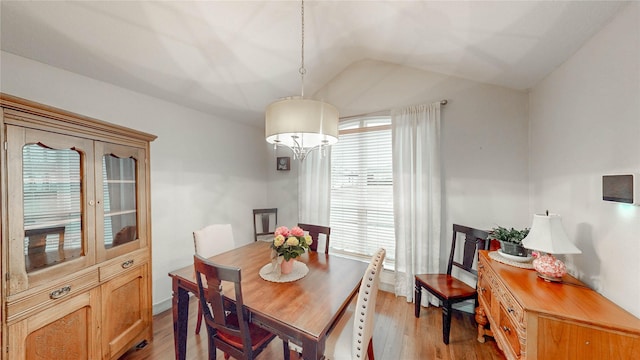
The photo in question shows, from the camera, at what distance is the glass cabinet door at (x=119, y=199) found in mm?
1568

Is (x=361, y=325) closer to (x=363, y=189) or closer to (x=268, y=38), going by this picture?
(x=363, y=189)

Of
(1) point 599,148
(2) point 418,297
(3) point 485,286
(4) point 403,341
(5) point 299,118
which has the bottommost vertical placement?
(4) point 403,341

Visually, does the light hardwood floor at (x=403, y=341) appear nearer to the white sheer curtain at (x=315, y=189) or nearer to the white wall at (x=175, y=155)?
the white wall at (x=175, y=155)

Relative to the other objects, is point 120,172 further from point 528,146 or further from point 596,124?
point 528,146

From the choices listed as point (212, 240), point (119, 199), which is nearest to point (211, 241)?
point (212, 240)

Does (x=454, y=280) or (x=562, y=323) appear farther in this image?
(x=454, y=280)

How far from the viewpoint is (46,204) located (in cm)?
133

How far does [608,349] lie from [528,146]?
181cm

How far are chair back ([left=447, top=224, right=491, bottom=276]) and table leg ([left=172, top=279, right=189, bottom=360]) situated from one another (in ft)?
8.32

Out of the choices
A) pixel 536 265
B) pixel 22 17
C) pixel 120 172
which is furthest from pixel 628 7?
pixel 22 17

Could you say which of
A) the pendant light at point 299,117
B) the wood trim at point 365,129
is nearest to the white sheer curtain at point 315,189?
the wood trim at point 365,129

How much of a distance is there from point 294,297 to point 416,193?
6.24 ft

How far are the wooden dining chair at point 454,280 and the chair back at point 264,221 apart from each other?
235 cm

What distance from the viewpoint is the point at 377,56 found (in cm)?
283
